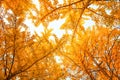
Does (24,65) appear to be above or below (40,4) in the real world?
below

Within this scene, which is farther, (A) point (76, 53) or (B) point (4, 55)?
(A) point (76, 53)

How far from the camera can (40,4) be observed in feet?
10.6

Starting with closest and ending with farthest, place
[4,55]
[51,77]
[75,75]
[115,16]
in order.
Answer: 1. [115,16]
2. [4,55]
3. [51,77]
4. [75,75]

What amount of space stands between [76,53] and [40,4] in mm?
1510

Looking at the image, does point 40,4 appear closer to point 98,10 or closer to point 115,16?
point 98,10

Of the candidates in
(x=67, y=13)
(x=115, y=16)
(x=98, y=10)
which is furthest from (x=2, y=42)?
(x=115, y=16)

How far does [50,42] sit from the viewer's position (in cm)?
402

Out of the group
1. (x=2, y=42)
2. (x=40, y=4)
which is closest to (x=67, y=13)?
(x=40, y=4)

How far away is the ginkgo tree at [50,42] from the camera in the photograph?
324 centimetres

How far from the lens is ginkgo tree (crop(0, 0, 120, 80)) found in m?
3.24

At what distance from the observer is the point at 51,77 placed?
13.5 ft

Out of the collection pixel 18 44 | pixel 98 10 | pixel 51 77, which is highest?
pixel 98 10

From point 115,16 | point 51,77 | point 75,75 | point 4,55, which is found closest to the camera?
point 115,16

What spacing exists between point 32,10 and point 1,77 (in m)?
1.27
